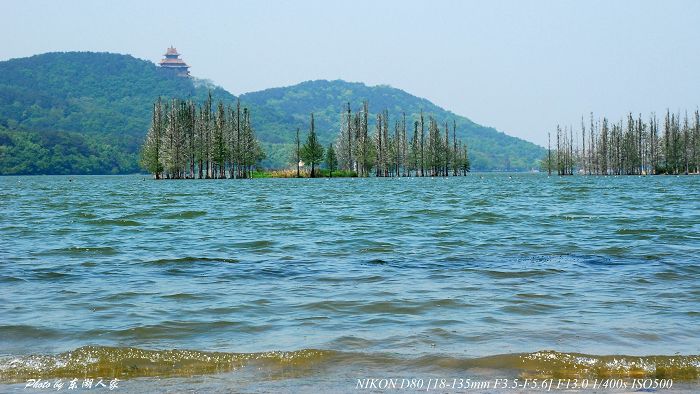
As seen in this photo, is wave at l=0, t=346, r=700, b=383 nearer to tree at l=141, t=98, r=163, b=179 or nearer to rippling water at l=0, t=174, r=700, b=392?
rippling water at l=0, t=174, r=700, b=392

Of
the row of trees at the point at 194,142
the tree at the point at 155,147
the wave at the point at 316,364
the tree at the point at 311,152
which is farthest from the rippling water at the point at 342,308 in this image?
the tree at the point at 311,152

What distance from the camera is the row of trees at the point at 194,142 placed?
145 meters

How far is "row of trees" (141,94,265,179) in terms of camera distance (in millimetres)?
145250

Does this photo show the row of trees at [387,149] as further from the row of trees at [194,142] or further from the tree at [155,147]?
the tree at [155,147]

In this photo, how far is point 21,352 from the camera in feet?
32.7

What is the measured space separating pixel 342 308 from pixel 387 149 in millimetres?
163424

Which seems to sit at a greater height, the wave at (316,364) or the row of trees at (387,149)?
the row of trees at (387,149)

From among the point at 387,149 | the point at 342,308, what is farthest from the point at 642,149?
the point at 342,308

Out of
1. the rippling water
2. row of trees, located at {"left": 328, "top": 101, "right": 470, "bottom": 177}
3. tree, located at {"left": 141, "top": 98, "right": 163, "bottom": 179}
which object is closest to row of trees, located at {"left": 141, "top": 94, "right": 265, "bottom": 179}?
tree, located at {"left": 141, "top": 98, "right": 163, "bottom": 179}

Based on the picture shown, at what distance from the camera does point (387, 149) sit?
6909 inches

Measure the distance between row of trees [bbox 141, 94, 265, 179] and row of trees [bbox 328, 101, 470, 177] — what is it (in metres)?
25.6

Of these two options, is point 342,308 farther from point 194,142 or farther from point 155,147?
point 155,147

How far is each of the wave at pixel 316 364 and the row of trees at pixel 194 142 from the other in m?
137

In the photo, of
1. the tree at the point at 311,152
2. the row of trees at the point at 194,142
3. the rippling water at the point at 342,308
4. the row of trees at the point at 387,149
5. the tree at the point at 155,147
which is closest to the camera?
the rippling water at the point at 342,308
